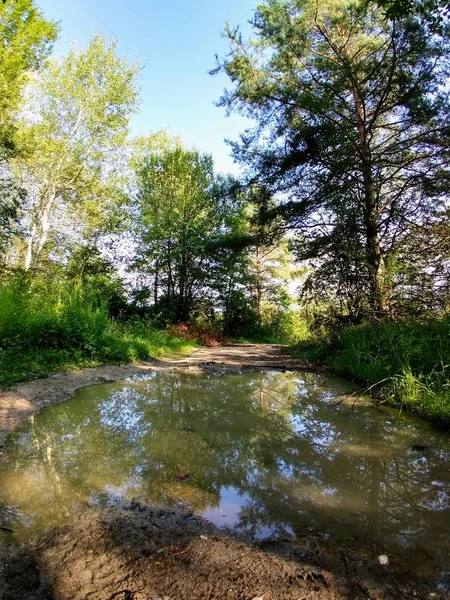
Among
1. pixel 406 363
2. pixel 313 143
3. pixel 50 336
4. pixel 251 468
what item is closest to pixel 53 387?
pixel 50 336

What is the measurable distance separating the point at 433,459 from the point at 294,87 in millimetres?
9855

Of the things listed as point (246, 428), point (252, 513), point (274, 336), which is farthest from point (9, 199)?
point (274, 336)

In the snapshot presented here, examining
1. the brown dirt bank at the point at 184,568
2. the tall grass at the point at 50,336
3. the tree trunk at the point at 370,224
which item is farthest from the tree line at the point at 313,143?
the brown dirt bank at the point at 184,568

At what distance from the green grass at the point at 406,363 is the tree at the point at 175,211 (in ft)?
39.9

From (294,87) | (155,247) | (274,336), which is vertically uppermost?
(294,87)

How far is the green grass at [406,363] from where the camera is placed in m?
4.41

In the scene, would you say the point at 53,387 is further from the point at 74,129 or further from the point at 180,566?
the point at 74,129

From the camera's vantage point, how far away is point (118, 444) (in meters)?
3.34

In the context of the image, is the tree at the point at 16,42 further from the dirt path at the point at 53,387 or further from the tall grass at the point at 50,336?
the dirt path at the point at 53,387

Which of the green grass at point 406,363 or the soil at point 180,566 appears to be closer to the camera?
the soil at point 180,566

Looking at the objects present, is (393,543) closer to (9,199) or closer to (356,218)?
(356,218)

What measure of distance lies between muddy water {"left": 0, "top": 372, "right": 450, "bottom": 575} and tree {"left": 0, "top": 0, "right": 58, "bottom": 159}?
Answer: 11285 millimetres

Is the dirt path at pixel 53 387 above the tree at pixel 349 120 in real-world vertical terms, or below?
below

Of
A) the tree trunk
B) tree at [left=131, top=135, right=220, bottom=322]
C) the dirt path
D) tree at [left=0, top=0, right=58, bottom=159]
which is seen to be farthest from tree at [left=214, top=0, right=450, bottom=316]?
tree at [left=131, top=135, right=220, bottom=322]
